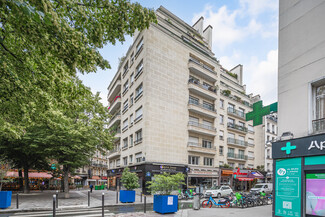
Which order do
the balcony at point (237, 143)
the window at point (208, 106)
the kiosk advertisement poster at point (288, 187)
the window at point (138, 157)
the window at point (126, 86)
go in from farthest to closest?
the balcony at point (237, 143) → the window at point (126, 86) → the window at point (208, 106) → the window at point (138, 157) → the kiosk advertisement poster at point (288, 187)

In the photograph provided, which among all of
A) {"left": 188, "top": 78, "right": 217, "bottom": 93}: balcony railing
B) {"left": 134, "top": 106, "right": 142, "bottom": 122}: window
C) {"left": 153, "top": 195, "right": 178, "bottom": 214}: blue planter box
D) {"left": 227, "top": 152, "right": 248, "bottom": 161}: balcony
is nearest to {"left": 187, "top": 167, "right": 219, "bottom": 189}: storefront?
{"left": 227, "top": 152, "right": 248, "bottom": 161}: balcony

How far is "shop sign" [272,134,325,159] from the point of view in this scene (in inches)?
322

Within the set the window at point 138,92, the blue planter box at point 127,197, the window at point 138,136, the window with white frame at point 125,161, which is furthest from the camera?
the window with white frame at point 125,161

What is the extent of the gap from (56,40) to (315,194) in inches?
390

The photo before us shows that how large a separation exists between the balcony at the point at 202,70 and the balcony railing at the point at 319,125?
23705mm

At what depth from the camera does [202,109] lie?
31.8 meters

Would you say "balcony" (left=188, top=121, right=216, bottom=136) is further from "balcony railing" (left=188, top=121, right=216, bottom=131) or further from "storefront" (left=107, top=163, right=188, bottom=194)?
"storefront" (left=107, top=163, right=188, bottom=194)

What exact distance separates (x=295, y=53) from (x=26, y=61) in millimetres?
10552

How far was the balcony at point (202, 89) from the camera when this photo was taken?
31.1 meters

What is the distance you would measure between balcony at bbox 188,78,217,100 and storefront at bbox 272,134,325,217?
21.4 m

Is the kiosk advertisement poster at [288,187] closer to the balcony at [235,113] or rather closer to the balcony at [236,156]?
the balcony at [236,156]

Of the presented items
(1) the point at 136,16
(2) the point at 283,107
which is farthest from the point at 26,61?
(2) the point at 283,107

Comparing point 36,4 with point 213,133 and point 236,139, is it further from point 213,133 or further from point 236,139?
point 236,139

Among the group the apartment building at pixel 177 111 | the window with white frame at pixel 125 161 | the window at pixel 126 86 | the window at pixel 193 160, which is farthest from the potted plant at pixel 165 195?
the window at pixel 126 86
